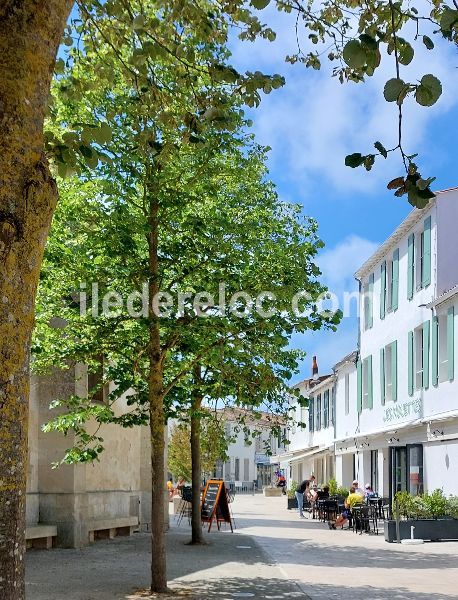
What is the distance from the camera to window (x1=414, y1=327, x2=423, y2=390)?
1077 inches

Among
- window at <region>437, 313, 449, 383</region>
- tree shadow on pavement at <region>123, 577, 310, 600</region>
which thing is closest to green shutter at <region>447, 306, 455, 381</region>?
window at <region>437, 313, 449, 383</region>

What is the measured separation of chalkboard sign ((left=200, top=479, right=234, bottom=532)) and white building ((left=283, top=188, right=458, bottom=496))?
19.8 ft

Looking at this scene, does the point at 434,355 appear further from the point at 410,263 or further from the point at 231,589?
the point at 231,589

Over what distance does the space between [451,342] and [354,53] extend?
20.0 meters

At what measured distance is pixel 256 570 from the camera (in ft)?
48.4

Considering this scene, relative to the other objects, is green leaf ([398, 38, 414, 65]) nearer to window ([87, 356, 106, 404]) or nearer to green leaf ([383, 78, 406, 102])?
green leaf ([383, 78, 406, 102])

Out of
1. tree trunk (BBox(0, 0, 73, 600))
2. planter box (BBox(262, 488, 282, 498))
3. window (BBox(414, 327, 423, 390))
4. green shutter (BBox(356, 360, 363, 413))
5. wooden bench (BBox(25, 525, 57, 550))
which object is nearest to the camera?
tree trunk (BBox(0, 0, 73, 600))

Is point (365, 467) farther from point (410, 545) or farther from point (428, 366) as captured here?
point (410, 545)

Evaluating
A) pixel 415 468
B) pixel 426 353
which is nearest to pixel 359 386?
pixel 415 468

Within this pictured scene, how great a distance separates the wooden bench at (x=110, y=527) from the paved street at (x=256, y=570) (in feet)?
1.19

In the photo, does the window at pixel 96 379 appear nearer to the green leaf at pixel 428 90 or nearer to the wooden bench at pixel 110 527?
the wooden bench at pixel 110 527

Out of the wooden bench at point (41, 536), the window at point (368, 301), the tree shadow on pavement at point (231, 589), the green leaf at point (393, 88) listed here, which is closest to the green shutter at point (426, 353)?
the window at point (368, 301)

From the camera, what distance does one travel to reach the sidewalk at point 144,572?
469 inches

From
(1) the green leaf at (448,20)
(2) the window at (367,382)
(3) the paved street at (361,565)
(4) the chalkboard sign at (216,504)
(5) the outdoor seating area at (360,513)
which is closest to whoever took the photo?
(1) the green leaf at (448,20)
